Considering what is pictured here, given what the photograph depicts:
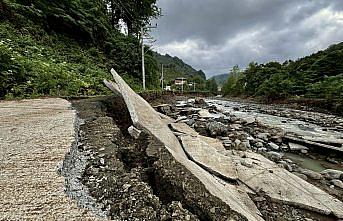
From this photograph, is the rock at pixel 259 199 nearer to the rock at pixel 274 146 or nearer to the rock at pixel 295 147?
the rock at pixel 274 146

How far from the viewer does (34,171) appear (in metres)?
1.96

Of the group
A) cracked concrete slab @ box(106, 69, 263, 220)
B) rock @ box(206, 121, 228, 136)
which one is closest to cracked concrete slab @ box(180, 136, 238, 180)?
cracked concrete slab @ box(106, 69, 263, 220)

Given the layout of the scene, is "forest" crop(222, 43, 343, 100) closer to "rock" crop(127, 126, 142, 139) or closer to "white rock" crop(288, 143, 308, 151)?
"white rock" crop(288, 143, 308, 151)

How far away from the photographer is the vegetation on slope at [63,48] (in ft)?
24.6

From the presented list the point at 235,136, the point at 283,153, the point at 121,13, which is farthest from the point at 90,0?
the point at 283,153

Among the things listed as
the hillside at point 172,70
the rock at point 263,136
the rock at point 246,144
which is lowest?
the rock at point 263,136

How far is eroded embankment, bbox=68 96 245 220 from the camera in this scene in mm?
1788

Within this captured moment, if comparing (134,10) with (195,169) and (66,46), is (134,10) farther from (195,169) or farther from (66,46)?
(195,169)

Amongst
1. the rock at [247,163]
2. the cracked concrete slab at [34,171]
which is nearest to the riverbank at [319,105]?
the rock at [247,163]

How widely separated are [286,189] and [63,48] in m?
14.0

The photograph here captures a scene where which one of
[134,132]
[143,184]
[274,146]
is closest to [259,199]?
[143,184]

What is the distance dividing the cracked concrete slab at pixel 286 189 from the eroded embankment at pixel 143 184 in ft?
5.63

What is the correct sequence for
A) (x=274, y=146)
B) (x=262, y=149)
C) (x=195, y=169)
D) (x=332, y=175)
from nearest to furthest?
Answer: (x=195, y=169), (x=332, y=175), (x=262, y=149), (x=274, y=146)

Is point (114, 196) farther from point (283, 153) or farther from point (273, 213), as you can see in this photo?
point (283, 153)
